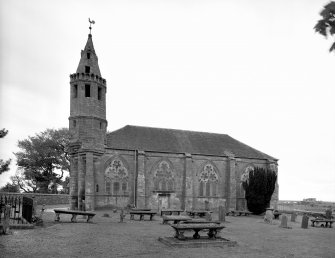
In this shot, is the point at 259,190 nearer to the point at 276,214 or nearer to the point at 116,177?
the point at 276,214

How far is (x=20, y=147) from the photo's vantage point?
168 feet

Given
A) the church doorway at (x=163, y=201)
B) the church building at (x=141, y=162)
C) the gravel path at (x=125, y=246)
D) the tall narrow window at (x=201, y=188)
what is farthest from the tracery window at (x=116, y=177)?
the gravel path at (x=125, y=246)

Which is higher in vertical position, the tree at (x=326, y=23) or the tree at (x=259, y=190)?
→ the tree at (x=326, y=23)

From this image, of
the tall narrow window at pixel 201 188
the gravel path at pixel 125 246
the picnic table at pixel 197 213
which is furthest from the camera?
the tall narrow window at pixel 201 188

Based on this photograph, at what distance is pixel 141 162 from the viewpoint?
34375 millimetres

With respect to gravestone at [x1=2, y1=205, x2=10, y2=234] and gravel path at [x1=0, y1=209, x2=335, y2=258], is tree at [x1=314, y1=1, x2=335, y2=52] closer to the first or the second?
gravel path at [x1=0, y1=209, x2=335, y2=258]

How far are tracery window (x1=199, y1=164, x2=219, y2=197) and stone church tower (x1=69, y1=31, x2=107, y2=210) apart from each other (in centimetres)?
1345

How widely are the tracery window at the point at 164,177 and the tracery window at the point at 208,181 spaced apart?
413 cm

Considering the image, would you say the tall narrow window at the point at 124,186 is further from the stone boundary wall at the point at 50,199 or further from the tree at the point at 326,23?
the tree at the point at 326,23

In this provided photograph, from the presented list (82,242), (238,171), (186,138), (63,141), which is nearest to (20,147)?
(63,141)

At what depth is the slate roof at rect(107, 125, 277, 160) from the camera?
118 feet

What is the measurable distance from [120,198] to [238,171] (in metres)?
16.2

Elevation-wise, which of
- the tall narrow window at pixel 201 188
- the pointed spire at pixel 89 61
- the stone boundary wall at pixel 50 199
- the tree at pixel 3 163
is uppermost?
the pointed spire at pixel 89 61

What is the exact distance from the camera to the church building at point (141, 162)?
32219mm
